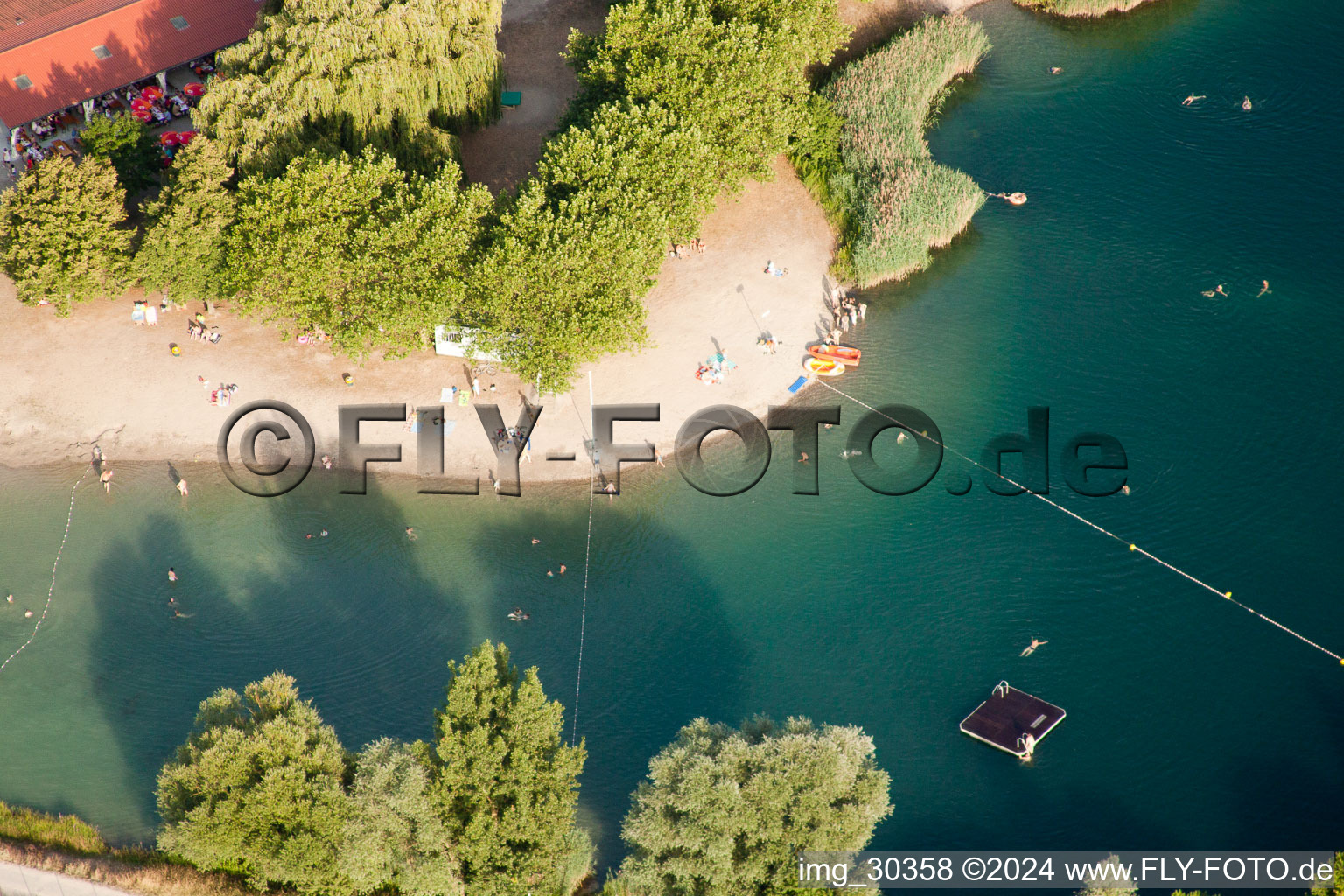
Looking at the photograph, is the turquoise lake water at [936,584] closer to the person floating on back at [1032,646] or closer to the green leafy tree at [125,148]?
the person floating on back at [1032,646]

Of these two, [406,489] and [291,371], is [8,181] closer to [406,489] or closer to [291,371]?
[291,371]

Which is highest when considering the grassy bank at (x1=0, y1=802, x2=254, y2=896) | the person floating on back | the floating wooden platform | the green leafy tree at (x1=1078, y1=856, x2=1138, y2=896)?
the person floating on back

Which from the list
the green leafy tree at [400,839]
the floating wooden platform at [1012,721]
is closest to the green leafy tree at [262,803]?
the green leafy tree at [400,839]

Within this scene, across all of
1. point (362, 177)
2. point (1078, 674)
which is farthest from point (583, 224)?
point (1078, 674)

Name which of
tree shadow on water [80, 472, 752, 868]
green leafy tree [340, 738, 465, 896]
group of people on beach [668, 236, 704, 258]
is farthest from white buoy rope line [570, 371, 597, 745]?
group of people on beach [668, 236, 704, 258]

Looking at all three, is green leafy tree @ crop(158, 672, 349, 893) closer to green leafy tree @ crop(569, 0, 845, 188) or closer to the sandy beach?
the sandy beach

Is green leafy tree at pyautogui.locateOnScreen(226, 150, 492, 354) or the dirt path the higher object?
the dirt path

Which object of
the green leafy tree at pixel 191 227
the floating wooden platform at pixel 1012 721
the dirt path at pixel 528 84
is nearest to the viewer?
the floating wooden platform at pixel 1012 721
